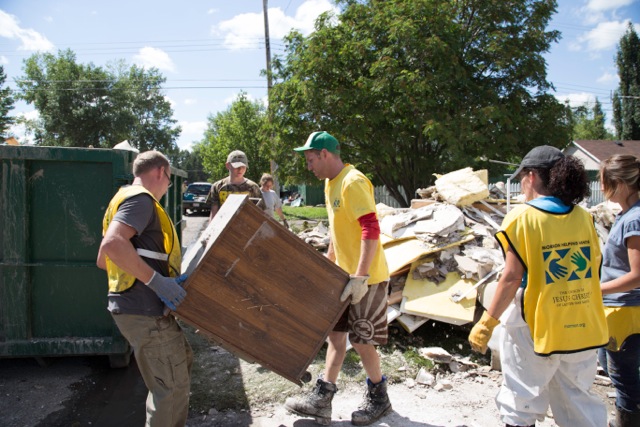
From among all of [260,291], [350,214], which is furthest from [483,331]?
[260,291]

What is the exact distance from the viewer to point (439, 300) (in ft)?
15.6

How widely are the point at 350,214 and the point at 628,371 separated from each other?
5.99 feet

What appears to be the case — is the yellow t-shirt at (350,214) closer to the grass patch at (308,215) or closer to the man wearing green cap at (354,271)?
the man wearing green cap at (354,271)

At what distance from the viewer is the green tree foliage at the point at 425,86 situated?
39.9 ft

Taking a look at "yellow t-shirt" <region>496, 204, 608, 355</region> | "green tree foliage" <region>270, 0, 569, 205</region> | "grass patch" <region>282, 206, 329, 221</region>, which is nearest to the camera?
"yellow t-shirt" <region>496, 204, 608, 355</region>

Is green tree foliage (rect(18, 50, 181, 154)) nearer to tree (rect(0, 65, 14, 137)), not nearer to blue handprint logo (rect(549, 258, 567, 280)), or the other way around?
tree (rect(0, 65, 14, 137))

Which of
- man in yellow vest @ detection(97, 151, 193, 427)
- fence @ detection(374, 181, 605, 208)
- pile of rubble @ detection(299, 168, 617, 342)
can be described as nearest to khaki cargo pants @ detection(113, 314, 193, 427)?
man in yellow vest @ detection(97, 151, 193, 427)

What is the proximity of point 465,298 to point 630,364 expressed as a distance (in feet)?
6.83

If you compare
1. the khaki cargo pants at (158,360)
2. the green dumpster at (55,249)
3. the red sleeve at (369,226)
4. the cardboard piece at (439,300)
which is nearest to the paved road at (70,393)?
the green dumpster at (55,249)

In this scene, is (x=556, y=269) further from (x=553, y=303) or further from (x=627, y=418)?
(x=627, y=418)

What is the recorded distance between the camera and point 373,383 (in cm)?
319

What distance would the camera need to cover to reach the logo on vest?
7.28ft

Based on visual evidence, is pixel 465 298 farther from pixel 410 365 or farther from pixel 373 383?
pixel 373 383

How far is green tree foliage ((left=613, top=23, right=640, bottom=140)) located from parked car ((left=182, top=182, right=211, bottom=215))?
31.6 m
